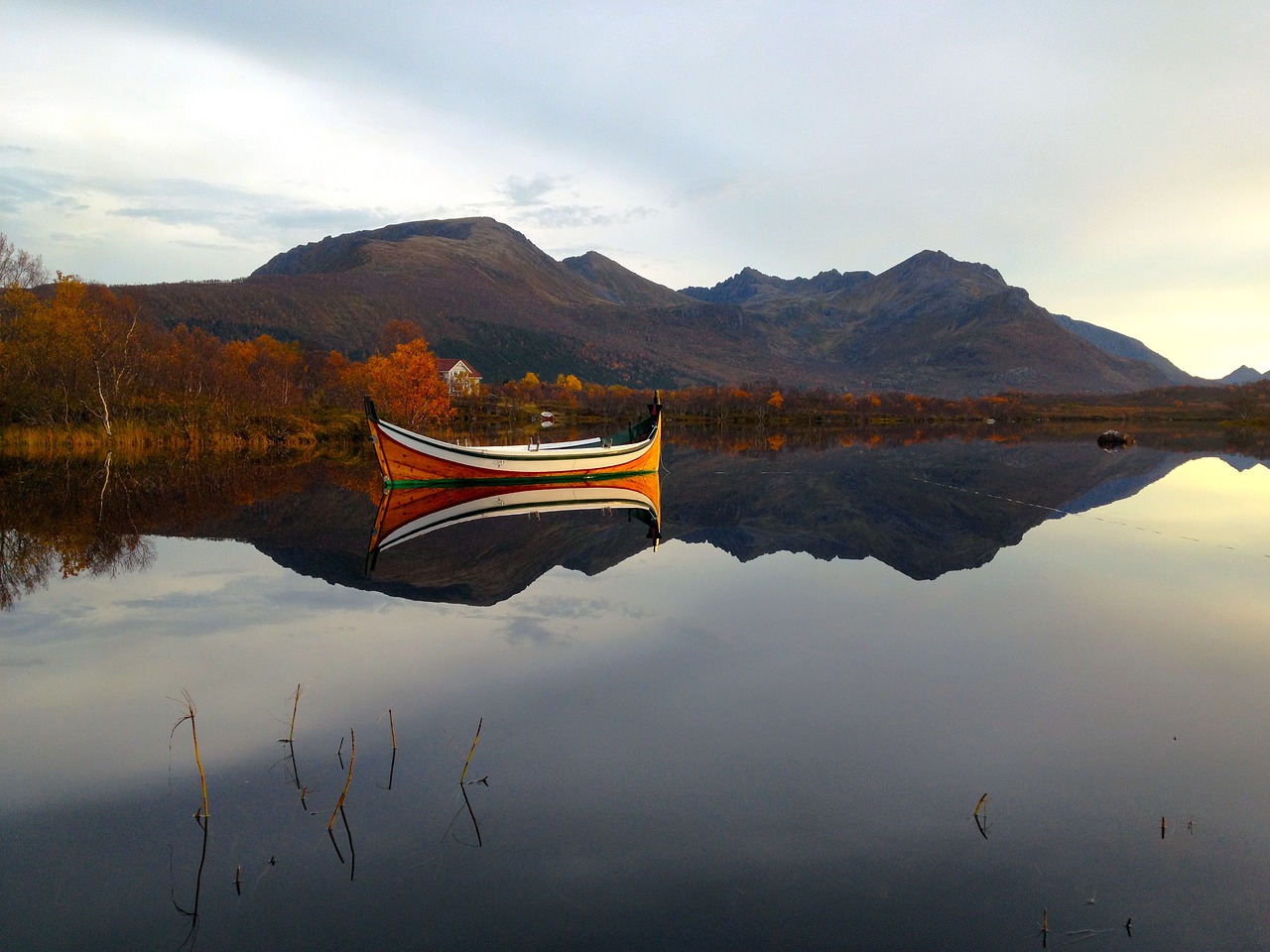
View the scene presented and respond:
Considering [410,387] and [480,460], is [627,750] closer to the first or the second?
[480,460]

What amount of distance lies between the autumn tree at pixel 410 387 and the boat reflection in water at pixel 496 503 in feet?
88.2

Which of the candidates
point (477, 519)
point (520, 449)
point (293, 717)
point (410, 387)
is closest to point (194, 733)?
point (293, 717)

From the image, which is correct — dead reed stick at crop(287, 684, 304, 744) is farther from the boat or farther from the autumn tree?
the autumn tree

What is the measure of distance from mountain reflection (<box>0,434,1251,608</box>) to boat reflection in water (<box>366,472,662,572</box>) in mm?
113

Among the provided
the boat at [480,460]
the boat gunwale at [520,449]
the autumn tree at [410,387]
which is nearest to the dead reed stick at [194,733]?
the boat at [480,460]

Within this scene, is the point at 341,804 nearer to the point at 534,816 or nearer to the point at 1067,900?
the point at 534,816

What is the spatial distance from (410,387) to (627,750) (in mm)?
53827

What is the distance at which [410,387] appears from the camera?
57.2 metres

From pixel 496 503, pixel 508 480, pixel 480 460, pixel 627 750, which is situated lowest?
pixel 627 750

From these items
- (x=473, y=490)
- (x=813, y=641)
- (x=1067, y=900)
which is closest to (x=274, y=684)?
(x=813, y=641)

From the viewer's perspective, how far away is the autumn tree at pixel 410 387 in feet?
186

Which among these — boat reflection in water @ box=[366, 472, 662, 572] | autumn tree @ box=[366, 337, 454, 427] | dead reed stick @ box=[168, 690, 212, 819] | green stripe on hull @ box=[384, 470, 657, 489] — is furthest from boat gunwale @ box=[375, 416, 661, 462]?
autumn tree @ box=[366, 337, 454, 427]

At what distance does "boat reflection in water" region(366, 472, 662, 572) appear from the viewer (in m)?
19.9

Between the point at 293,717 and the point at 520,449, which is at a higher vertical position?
the point at 520,449
